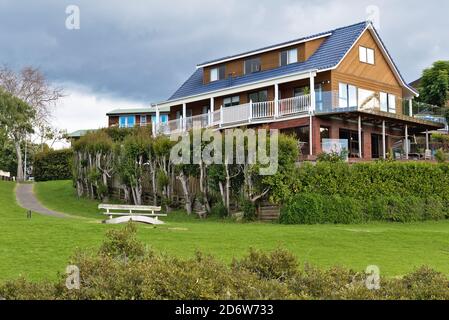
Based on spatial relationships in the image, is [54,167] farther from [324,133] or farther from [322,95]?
[322,95]

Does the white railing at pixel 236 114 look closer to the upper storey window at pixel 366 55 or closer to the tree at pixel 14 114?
the upper storey window at pixel 366 55

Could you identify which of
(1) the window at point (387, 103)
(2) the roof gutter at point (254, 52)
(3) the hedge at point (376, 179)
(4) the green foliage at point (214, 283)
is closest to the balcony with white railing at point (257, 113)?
(2) the roof gutter at point (254, 52)

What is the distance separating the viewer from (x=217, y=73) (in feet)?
135

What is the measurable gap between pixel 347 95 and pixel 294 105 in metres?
3.67

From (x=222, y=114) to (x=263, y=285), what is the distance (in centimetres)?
2915

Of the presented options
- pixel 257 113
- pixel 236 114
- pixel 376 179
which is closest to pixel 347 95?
pixel 257 113

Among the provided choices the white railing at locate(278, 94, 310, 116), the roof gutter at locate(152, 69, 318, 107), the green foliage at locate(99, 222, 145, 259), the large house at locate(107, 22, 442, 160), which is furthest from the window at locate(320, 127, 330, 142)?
the green foliage at locate(99, 222, 145, 259)

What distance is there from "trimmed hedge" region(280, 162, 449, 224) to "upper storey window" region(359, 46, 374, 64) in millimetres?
11161

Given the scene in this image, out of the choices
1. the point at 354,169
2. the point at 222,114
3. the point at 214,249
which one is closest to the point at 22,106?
the point at 222,114

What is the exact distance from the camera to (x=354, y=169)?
25.1 meters

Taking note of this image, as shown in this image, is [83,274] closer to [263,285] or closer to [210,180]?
[263,285]

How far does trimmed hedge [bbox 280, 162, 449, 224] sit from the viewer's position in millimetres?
23469

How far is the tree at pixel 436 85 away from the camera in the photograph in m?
47.3

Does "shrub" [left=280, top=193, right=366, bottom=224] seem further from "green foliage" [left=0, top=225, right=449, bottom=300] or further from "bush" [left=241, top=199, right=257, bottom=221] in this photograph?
"green foliage" [left=0, top=225, right=449, bottom=300]
